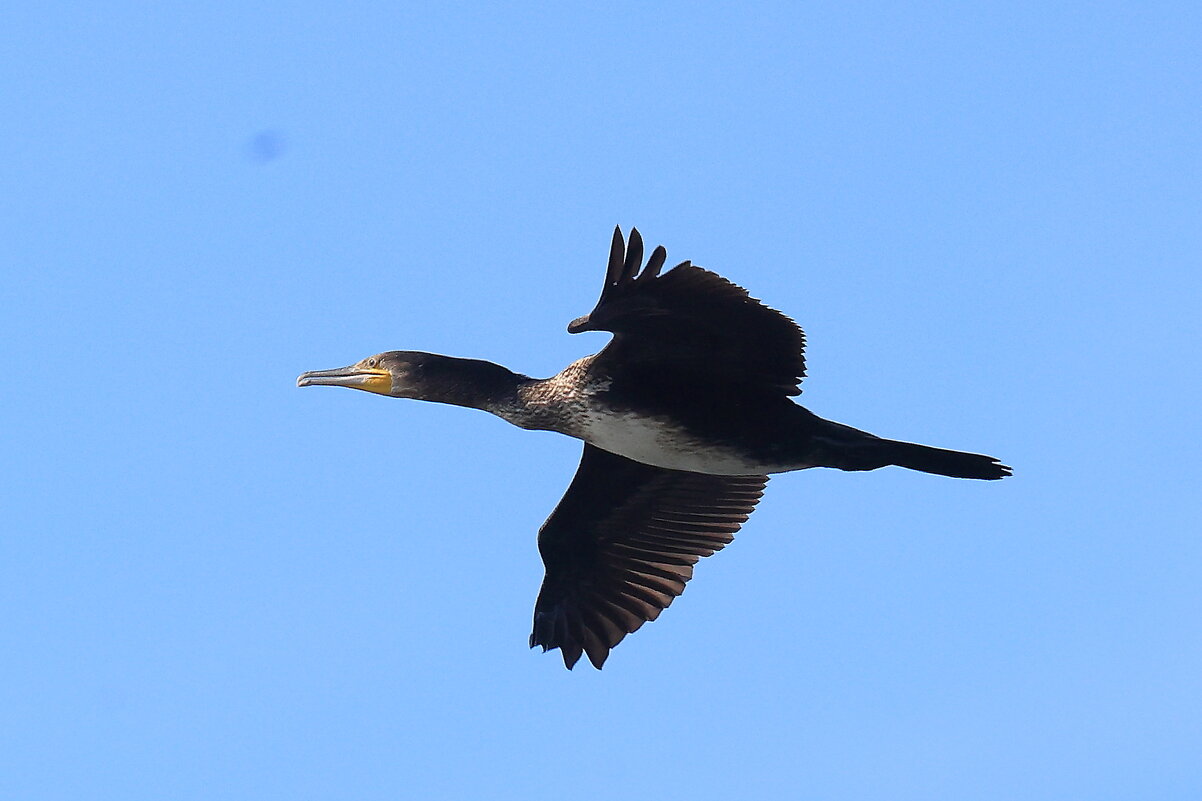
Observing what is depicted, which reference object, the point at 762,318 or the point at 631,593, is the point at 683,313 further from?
the point at 631,593

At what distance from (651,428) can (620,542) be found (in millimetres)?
1370

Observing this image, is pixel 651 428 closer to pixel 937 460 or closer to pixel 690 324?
pixel 690 324

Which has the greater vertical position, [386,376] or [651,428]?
[386,376]

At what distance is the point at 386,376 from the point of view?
359 inches

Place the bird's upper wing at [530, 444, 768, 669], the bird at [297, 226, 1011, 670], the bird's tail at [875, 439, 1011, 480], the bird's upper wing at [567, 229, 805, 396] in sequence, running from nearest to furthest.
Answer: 1. the bird's upper wing at [567, 229, 805, 396]
2. the bird at [297, 226, 1011, 670]
3. the bird's tail at [875, 439, 1011, 480]
4. the bird's upper wing at [530, 444, 768, 669]

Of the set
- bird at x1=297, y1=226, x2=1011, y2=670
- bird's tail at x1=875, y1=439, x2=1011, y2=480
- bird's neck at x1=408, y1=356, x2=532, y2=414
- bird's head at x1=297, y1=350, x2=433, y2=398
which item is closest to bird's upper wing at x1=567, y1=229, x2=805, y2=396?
bird at x1=297, y1=226, x2=1011, y2=670

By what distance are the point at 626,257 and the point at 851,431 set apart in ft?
5.51

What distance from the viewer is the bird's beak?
9125 millimetres

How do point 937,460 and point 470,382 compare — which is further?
point 470,382

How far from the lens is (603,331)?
7.88m

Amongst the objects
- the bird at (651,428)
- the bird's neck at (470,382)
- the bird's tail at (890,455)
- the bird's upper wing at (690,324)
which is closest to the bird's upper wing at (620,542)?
the bird at (651,428)

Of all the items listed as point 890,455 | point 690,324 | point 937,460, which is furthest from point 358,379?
point 937,460

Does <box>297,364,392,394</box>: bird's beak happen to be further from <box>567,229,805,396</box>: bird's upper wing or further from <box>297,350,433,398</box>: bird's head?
<box>567,229,805,396</box>: bird's upper wing

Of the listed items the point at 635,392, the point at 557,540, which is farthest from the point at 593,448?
the point at 635,392
